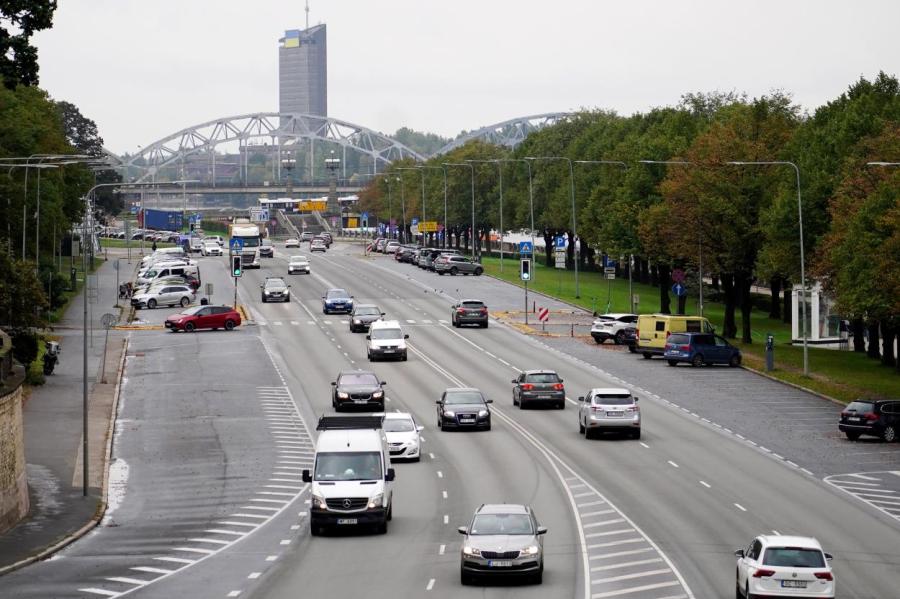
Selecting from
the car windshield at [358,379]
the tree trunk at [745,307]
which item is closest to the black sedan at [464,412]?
the car windshield at [358,379]

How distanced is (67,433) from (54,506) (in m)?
12.4

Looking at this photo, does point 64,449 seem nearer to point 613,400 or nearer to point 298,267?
point 613,400

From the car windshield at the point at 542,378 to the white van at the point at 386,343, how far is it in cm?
1327

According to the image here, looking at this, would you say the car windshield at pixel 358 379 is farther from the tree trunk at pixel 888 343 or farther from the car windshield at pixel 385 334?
the tree trunk at pixel 888 343

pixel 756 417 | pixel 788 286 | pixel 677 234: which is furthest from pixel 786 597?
pixel 788 286

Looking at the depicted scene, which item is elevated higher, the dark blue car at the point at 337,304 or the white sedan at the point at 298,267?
the white sedan at the point at 298,267

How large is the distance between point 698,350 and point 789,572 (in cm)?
4705

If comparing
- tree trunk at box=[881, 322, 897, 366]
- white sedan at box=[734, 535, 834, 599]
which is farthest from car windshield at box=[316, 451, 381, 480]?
tree trunk at box=[881, 322, 897, 366]

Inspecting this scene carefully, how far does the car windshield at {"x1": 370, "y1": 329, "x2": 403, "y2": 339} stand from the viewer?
72375mm

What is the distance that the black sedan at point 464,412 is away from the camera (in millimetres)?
53656

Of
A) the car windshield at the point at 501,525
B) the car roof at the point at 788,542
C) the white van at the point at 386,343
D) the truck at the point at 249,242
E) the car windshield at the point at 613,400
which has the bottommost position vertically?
the car windshield at the point at 501,525

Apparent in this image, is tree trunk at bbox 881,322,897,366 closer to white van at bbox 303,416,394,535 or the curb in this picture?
the curb

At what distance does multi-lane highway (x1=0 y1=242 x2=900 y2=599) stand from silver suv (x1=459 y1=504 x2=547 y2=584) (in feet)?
1.29

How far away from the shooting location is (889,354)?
7894cm
